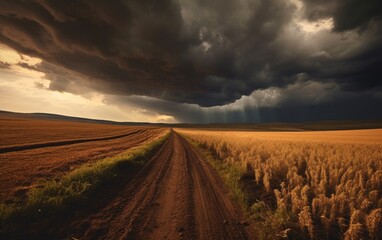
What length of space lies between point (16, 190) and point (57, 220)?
4057 mm

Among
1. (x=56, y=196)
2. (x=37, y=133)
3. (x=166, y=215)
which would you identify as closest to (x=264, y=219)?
(x=166, y=215)

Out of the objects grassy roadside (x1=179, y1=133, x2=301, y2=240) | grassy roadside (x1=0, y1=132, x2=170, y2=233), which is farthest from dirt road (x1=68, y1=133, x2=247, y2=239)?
grassy roadside (x1=0, y1=132, x2=170, y2=233)

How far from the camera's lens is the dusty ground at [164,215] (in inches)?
202

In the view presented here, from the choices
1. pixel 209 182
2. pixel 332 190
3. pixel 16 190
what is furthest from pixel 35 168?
pixel 332 190

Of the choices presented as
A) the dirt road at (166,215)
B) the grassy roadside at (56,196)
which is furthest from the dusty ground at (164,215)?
the grassy roadside at (56,196)

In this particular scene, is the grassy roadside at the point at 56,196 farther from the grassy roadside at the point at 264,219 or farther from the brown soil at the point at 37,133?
the brown soil at the point at 37,133

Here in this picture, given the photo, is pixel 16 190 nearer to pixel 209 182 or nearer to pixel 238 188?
pixel 209 182

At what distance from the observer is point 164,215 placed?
20.3 ft

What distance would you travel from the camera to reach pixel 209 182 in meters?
10.0

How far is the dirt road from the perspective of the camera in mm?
5156

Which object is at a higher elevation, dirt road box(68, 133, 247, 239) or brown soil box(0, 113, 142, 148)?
brown soil box(0, 113, 142, 148)

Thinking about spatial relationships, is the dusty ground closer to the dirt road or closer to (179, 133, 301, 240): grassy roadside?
the dirt road

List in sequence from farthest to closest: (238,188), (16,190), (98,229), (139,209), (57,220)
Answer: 1. (238,188)
2. (16,190)
3. (139,209)
4. (57,220)
5. (98,229)

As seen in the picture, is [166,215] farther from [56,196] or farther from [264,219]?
[56,196]
